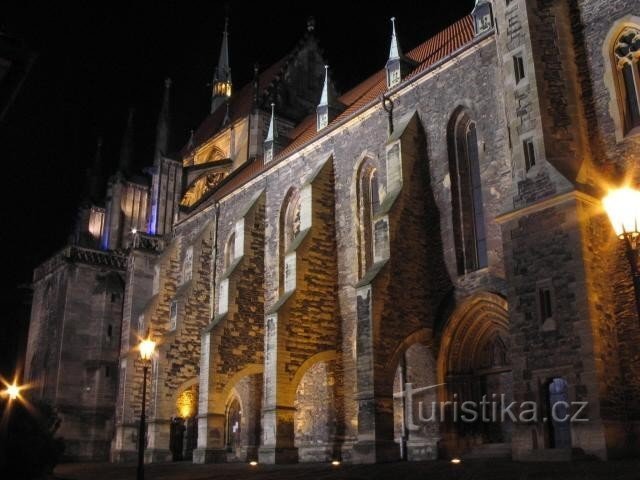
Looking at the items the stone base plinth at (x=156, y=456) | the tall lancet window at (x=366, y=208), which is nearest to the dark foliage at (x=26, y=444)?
the stone base plinth at (x=156, y=456)

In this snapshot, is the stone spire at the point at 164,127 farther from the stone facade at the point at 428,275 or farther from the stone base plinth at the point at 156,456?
the stone base plinth at the point at 156,456

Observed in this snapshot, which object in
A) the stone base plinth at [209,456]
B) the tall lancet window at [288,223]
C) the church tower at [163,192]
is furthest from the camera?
the church tower at [163,192]

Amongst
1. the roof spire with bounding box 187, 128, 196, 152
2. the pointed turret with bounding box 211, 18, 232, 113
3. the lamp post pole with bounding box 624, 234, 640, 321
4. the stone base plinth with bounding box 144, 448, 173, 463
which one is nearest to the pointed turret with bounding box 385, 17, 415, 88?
the lamp post pole with bounding box 624, 234, 640, 321

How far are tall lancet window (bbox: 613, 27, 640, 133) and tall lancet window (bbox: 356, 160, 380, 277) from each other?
857cm

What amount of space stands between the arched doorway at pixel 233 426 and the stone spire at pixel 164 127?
50.4 feet

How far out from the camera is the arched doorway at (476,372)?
1711cm

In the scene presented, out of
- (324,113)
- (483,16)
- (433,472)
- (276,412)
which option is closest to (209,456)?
(276,412)

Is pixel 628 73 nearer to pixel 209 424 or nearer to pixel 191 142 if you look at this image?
pixel 209 424

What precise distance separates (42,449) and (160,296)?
52.9 feet

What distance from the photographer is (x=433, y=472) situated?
13.4m

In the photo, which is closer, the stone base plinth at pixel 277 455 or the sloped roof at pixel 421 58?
the stone base plinth at pixel 277 455

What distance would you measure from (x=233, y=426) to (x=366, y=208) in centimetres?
1122

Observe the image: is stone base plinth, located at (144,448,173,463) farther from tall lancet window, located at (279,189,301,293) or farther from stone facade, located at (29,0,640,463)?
tall lancet window, located at (279,189,301,293)

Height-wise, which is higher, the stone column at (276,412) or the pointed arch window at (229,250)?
the pointed arch window at (229,250)
